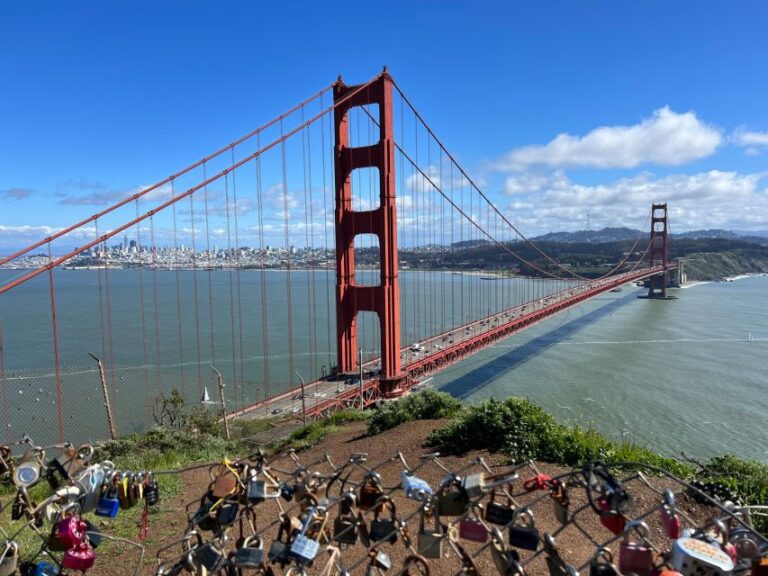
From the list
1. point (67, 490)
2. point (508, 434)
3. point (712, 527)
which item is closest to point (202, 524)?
point (67, 490)

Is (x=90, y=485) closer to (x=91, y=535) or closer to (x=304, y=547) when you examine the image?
(x=91, y=535)

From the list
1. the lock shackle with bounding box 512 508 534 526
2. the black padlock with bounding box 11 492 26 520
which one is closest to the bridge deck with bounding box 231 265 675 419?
the black padlock with bounding box 11 492 26 520

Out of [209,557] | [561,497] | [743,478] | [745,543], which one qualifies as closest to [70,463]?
[209,557]

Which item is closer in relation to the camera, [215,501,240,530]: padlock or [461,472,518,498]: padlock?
[461,472,518,498]: padlock

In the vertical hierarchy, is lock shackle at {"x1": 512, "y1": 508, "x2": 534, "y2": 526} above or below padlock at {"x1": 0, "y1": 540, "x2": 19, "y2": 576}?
above

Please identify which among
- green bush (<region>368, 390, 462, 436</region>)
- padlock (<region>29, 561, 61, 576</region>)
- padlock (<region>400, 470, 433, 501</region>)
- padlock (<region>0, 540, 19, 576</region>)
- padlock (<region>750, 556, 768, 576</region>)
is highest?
padlock (<region>400, 470, 433, 501</region>)

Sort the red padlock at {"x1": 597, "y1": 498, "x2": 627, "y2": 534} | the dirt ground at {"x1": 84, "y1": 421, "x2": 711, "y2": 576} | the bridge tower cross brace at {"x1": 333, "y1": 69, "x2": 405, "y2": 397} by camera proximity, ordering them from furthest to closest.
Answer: the bridge tower cross brace at {"x1": 333, "y1": 69, "x2": 405, "y2": 397} → the dirt ground at {"x1": 84, "y1": 421, "x2": 711, "y2": 576} → the red padlock at {"x1": 597, "y1": 498, "x2": 627, "y2": 534}

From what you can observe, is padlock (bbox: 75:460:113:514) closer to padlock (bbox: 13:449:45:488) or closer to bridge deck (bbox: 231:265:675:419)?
padlock (bbox: 13:449:45:488)
